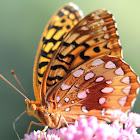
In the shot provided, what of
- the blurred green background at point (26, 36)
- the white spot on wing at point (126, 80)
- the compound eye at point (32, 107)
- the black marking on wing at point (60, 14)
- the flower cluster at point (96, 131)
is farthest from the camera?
the blurred green background at point (26, 36)

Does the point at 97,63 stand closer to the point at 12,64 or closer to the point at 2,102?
the point at 2,102

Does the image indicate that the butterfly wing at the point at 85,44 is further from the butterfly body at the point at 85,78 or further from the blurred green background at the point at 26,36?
the blurred green background at the point at 26,36

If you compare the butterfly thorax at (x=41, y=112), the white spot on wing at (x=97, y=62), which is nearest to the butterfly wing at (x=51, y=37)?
the butterfly thorax at (x=41, y=112)

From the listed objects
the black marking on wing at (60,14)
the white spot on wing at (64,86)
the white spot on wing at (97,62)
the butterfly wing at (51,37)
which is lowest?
the white spot on wing at (64,86)

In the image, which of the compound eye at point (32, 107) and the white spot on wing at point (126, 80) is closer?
the compound eye at point (32, 107)

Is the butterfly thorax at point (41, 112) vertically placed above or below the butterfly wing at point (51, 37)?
below

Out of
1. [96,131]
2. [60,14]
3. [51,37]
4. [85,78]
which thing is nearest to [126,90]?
[85,78]

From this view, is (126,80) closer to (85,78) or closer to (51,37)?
(85,78)
